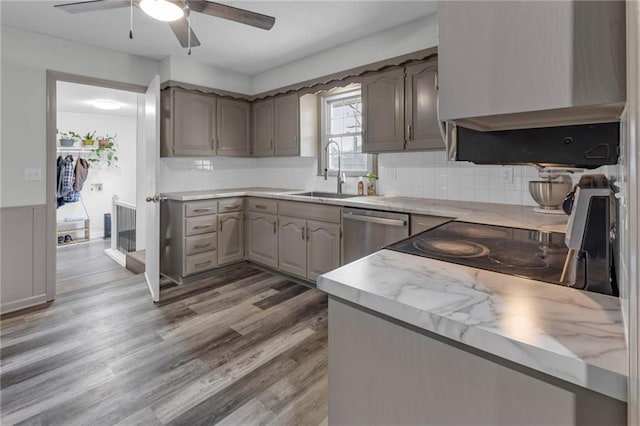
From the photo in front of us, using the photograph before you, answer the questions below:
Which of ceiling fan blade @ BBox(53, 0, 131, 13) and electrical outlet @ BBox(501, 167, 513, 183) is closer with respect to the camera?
ceiling fan blade @ BBox(53, 0, 131, 13)

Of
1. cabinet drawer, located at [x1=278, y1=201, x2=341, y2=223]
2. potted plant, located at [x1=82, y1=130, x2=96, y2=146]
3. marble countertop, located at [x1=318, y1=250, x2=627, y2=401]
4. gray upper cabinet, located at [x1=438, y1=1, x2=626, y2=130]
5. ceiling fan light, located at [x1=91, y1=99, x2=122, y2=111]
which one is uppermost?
ceiling fan light, located at [x1=91, y1=99, x2=122, y2=111]

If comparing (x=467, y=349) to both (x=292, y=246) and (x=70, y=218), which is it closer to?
(x=292, y=246)

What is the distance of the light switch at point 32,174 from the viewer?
295 centimetres

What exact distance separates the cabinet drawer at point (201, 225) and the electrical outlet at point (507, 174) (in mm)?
2851

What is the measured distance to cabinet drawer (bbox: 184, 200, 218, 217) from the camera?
11.3 feet

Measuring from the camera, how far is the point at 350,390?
0.92m

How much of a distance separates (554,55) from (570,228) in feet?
1.81

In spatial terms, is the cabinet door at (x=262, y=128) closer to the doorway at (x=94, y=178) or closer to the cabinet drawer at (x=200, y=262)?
the cabinet drawer at (x=200, y=262)

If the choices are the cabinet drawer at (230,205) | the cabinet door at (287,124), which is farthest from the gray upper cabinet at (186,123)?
the cabinet door at (287,124)

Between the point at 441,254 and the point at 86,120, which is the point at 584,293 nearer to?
the point at 441,254

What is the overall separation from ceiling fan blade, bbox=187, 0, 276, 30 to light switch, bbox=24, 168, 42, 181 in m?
2.25

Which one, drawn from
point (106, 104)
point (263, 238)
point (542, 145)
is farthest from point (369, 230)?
point (106, 104)

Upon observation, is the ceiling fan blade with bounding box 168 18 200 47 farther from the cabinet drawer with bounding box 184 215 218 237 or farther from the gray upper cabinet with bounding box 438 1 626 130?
the gray upper cabinet with bounding box 438 1 626 130

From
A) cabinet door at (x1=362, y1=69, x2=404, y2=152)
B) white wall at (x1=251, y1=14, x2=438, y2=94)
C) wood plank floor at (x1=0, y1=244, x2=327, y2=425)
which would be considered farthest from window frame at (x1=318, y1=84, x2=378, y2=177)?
wood plank floor at (x1=0, y1=244, x2=327, y2=425)
